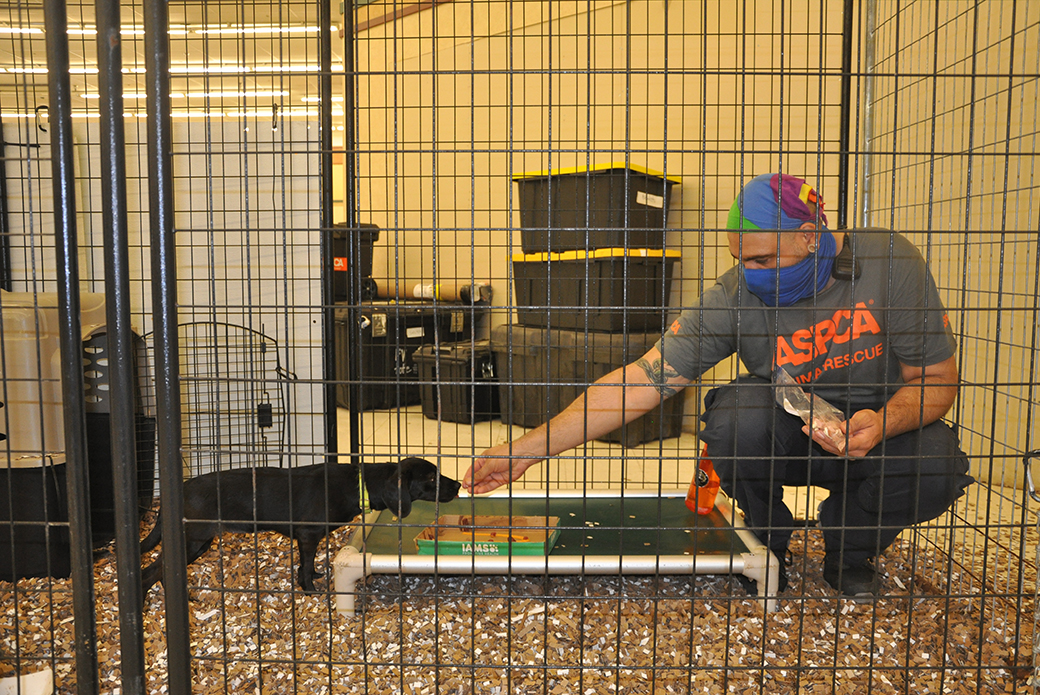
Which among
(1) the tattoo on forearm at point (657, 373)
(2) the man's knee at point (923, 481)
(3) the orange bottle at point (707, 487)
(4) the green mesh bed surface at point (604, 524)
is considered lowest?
(4) the green mesh bed surface at point (604, 524)

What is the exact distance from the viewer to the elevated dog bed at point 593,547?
1.84m

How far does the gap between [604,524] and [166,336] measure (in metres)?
1.42

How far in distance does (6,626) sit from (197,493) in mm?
479

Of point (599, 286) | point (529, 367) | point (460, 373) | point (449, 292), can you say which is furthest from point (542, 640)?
point (449, 292)

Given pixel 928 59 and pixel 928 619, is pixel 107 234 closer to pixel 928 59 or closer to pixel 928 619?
pixel 928 619

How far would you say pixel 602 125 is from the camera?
4.44m

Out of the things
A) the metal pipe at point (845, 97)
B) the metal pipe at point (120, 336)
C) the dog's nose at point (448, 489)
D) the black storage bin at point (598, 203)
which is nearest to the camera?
the metal pipe at point (120, 336)

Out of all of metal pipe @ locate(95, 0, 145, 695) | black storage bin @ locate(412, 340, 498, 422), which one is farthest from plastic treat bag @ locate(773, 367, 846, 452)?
black storage bin @ locate(412, 340, 498, 422)

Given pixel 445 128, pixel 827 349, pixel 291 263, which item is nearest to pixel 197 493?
pixel 291 263

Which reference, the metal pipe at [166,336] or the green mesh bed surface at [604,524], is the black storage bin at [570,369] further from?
the metal pipe at [166,336]

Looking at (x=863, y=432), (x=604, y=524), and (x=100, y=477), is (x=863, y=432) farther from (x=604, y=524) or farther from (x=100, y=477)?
(x=100, y=477)

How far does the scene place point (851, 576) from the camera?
1.96 meters

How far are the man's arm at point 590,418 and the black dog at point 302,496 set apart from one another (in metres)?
0.20

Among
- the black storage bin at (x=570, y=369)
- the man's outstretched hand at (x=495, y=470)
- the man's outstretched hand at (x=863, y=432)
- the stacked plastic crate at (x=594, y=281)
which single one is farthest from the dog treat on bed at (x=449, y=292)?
the man's outstretched hand at (x=863, y=432)
